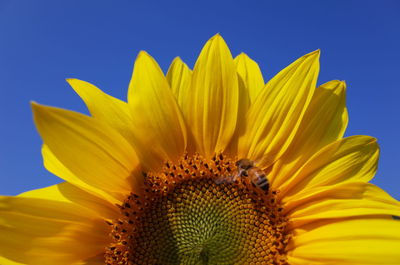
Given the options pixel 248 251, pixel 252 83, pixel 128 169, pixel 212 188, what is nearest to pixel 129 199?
pixel 128 169

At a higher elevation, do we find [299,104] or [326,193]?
[299,104]

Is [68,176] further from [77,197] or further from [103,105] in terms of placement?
[103,105]

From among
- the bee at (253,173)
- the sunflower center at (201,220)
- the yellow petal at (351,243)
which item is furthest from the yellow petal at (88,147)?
the yellow petal at (351,243)

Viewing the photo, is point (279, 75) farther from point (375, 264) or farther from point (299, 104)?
point (375, 264)

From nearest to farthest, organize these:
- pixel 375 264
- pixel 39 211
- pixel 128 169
Answer: 1. pixel 375 264
2. pixel 39 211
3. pixel 128 169

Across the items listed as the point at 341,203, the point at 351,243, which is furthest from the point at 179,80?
the point at 351,243

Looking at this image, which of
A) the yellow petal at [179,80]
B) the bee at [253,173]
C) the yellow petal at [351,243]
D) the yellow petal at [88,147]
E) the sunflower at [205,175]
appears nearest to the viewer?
the yellow petal at [351,243]

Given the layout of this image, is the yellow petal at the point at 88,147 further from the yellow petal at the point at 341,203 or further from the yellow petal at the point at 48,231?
the yellow petal at the point at 341,203
